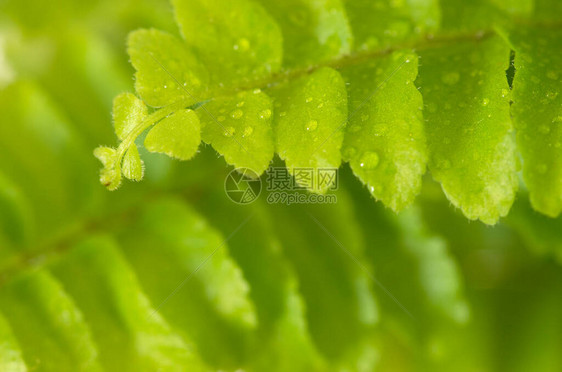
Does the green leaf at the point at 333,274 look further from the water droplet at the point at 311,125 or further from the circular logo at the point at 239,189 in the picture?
the water droplet at the point at 311,125

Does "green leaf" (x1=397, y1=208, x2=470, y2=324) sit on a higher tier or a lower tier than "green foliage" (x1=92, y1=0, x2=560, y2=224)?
lower

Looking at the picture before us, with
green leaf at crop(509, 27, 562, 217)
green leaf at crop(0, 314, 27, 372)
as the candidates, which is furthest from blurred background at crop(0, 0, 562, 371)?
green leaf at crop(509, 27, 562, 217)

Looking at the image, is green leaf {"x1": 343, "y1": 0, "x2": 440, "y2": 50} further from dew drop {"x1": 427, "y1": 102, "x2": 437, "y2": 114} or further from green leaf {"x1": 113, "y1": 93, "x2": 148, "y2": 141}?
green leaf {"x1": 113, "y1": 93, "x2": 148, "y2": 141}

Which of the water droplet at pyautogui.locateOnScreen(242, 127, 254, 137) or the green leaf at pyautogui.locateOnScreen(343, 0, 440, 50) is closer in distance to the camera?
the water droplet at pyautogui.locateOnScreen(242, 127, 254, 137)

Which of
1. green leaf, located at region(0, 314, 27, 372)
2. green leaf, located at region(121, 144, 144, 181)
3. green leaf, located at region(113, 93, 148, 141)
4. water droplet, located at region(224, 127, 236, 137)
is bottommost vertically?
green leaf, located at region(0, 314, 27, 372)

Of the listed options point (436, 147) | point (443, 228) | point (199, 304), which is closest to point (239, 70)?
point (436, 147)

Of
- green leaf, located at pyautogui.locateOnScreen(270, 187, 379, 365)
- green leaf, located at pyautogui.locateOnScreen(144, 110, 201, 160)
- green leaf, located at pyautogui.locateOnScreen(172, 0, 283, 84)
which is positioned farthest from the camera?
green leaf, located at pyautogui.locateOnScreen(270, 187, 379, 365)

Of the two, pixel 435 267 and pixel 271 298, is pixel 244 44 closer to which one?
pixel 271 298
